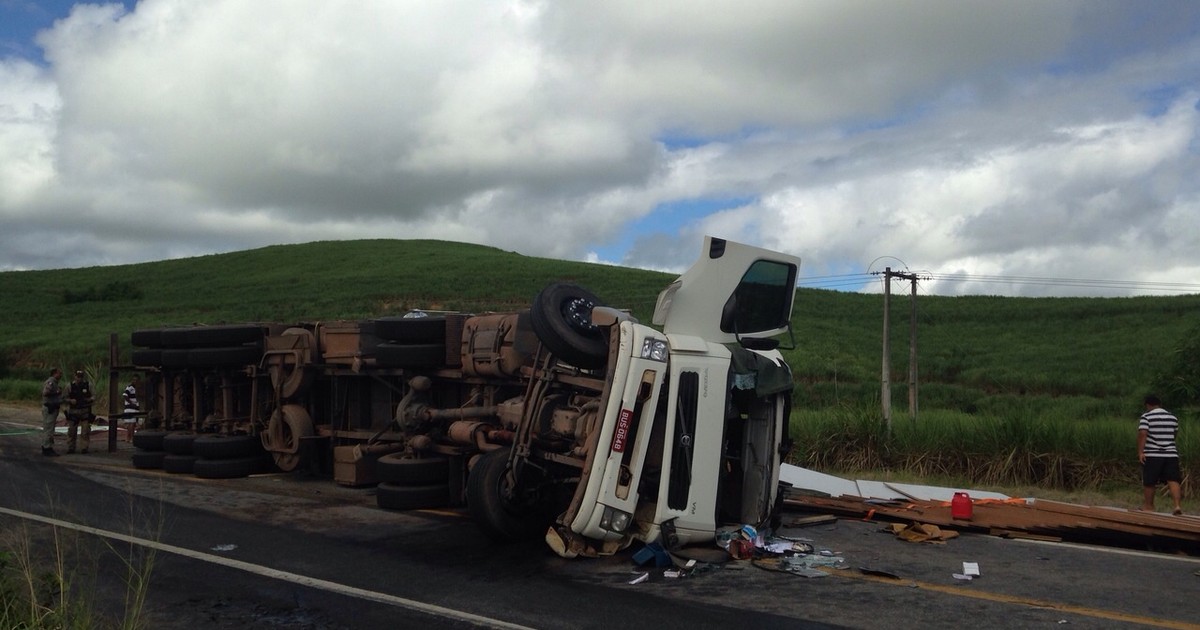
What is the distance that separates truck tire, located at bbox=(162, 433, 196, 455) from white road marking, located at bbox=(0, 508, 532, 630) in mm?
3639

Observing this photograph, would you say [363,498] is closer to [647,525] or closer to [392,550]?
[392,550]

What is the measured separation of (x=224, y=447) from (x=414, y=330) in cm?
369

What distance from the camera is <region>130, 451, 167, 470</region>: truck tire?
44.2 feet

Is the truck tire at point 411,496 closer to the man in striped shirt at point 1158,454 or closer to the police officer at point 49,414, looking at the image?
the man in striped shirt at point 1158,454

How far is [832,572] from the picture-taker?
24.3 feet

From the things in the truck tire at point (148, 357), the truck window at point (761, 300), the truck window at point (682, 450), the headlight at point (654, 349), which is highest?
the truck window at point (761, 300)

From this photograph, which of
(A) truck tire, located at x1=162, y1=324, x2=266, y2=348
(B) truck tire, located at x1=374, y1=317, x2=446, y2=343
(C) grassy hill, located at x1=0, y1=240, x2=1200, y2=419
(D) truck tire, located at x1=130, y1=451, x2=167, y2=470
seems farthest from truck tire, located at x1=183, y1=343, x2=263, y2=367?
(C) grassy hill, located at x1=0, y1=240, x2=1200, y2=419

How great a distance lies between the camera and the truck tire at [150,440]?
44.8 ft

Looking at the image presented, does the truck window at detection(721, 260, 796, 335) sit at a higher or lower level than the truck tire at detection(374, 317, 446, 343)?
higher

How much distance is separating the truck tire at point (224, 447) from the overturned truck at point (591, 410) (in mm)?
1534

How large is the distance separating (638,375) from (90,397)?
12474 millimetres

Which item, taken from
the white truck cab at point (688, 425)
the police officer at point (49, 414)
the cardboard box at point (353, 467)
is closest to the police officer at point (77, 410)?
the police officer at point (49, 414)

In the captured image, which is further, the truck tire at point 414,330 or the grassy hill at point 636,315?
the grassy hill at point 636,315

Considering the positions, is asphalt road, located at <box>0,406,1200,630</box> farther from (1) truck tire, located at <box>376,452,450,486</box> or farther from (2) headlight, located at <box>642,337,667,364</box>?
(2) headlight, located at <box>642,337,667,364</box>
